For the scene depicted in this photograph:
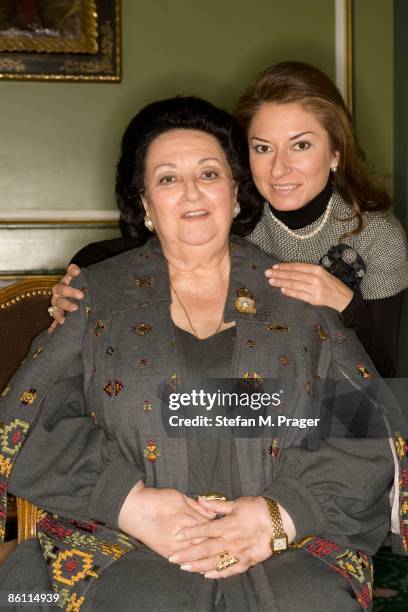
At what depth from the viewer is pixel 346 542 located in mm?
1781

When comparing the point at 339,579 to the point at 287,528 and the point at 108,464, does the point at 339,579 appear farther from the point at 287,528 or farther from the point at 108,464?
the point at 108,464

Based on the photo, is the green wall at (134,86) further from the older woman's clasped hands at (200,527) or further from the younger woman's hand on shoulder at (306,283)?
the older woman's clasped hands at (200,527)

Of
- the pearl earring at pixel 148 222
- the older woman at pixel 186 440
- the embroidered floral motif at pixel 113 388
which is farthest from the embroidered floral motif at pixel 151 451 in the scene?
the pearl earring at pixel 148 222

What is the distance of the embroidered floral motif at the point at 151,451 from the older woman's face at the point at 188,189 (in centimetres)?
50

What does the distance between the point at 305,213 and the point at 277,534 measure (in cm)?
104

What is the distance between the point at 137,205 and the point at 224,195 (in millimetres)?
279

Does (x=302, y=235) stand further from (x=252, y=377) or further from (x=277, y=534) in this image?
(x=277, y=534)

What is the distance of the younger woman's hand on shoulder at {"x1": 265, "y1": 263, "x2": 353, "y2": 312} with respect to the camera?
205 centimetres

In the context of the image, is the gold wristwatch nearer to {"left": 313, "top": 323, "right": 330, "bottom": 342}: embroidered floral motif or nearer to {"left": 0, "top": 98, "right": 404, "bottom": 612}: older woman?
{"left": 0, "top": 98, "right": 404, "bottom": 612}: older woman

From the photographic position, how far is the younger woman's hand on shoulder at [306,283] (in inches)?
80.7

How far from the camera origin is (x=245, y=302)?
2006 mm

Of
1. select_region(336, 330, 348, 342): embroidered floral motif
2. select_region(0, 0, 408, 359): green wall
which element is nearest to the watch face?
select_region(336, 330, 348, 342): embroidered floral motif

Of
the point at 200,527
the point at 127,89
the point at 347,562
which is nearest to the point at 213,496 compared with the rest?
the point at 200,527

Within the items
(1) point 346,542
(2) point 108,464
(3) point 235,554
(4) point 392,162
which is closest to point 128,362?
(2) point 108,464
